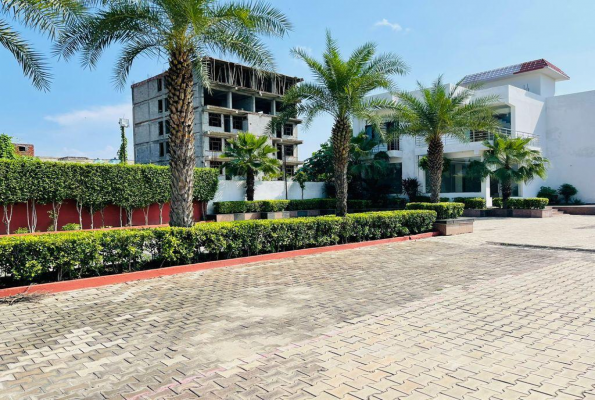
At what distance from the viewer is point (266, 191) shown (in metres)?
27.6

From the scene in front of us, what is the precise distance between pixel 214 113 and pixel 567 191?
34805 millimetres

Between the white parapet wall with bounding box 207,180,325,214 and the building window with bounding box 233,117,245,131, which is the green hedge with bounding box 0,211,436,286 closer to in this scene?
the white parapet wall with bounding box 207,180,325,214

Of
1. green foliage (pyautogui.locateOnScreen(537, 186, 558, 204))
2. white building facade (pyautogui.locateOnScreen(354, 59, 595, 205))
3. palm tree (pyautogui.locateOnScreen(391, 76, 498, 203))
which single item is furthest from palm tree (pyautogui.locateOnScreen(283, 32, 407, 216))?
green foliage (pyautogui.locateOnScreen(537, 186, 558, 204))

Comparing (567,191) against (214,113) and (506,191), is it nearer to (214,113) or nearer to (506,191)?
(506,191)

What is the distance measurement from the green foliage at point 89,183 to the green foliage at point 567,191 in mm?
26676

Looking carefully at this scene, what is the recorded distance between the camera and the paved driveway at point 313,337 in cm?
376

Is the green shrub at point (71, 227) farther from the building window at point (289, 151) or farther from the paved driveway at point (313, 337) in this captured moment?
the building window at point (289, 151)

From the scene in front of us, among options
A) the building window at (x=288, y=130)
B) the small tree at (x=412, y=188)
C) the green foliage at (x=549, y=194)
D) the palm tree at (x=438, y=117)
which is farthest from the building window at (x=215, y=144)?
the green foliage at (x=549, y=194)

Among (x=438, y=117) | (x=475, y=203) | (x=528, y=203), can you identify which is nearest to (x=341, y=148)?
Result: (x=438, y=117)

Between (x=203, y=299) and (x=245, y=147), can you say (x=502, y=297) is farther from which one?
(x=245, y=147)

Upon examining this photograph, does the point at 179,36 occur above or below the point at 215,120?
below

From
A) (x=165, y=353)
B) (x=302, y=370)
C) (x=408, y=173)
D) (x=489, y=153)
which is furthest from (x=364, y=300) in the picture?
(x=408, y=173)

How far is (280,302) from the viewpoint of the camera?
Answer: 21.8ft

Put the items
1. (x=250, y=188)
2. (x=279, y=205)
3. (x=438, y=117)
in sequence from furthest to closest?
(x=279, y=205) → (x=250, y=188) → (x=438, y=117)
